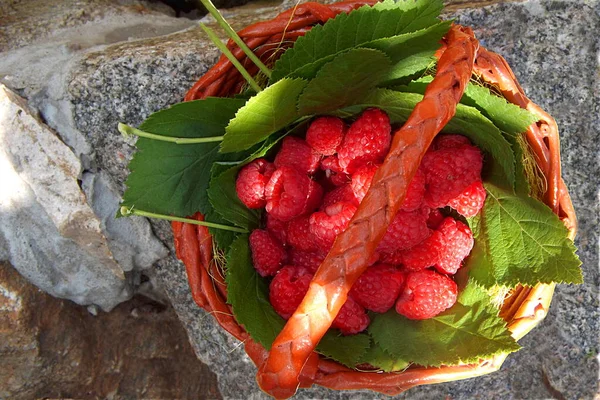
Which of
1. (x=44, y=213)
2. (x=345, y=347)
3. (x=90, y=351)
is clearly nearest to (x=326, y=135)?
(x=345, y=347)

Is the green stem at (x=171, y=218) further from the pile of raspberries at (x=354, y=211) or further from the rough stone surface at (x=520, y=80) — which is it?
the rough stone surface at (x=520, y=80)

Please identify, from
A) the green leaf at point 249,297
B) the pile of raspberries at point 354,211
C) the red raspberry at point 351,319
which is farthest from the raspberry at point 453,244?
the green leaf at point 249,297

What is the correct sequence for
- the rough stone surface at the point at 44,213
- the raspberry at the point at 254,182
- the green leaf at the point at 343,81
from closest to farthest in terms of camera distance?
the green leaf at the point at 343,81
the raspberry at the point at 254,182
the rough stone surface at the point at 44,213

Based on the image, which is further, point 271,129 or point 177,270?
point 177,270

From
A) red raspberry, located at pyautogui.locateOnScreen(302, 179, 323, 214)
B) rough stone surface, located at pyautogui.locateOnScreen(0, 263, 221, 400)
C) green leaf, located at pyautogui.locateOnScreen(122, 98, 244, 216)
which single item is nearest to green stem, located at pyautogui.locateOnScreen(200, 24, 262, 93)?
green leaf, located at pyautogui.locateOnScreen(122, 98, 244, 216)

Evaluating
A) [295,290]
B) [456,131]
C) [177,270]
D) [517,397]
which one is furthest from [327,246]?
[517,397]

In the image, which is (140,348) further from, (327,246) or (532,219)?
(532,219)

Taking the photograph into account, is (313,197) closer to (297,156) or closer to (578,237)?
(297,156)
